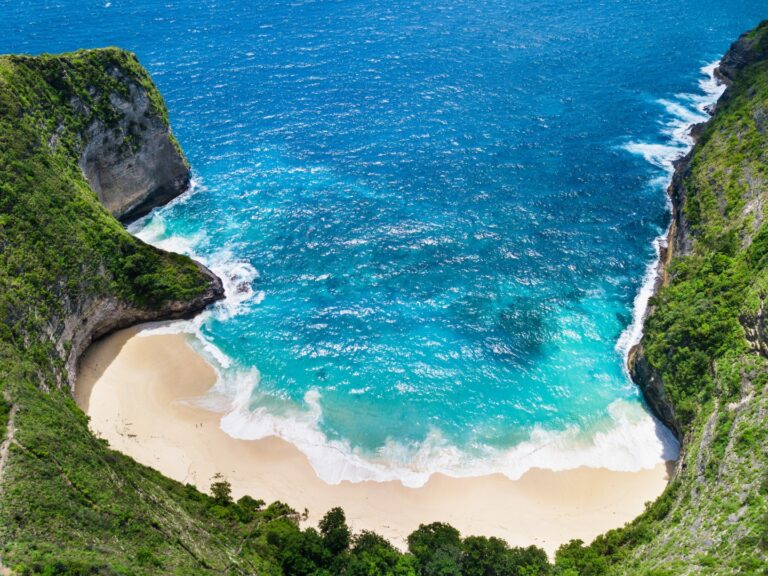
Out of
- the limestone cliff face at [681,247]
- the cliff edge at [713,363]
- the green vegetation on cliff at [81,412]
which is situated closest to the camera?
the green vegetation on cliff at [81,412]

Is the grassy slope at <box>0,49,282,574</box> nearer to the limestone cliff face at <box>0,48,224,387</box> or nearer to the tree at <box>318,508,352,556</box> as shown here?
the limestone cliff face at <box>0,48,224,387</box>

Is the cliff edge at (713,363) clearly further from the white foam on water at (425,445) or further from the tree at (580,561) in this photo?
the white foam on water at (425,445)

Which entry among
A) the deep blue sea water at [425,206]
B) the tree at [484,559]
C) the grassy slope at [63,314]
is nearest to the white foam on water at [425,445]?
the deep blue sea water at [425,206]

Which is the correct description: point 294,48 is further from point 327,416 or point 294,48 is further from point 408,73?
point 327,416

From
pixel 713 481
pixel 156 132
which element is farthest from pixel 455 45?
pixel 713 481

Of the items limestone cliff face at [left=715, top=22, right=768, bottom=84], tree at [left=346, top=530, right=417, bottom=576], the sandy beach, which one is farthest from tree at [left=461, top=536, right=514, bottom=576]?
limestone cliff face at [left=715, top=22, right=768, bottom=84]

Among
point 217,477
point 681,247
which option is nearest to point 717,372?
point 681,247

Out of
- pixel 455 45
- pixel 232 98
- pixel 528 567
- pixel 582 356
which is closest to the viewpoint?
pixel 528 567

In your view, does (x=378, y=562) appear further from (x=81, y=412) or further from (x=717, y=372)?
(x=717, y=372)
